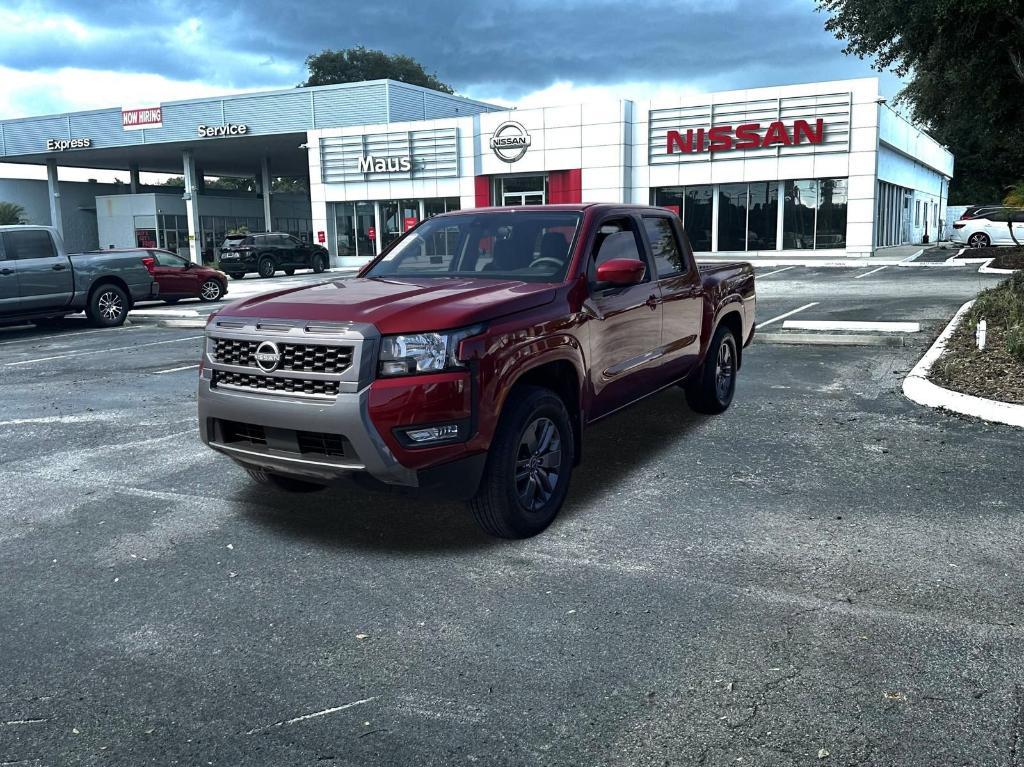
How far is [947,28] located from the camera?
18.5m

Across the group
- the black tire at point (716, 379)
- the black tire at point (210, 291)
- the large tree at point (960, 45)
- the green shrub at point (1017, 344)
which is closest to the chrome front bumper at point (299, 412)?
the black tire at point (716, 379)

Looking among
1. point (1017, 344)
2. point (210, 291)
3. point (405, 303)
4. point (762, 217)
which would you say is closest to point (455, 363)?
point (405, 303)

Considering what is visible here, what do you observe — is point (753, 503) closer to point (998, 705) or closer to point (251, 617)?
point (998, 705)

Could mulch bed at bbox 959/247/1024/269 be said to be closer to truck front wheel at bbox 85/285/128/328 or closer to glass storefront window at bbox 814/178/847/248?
glass storefront window at bbox 814/178/847/248

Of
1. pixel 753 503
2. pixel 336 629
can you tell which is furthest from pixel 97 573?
pixel 753 503

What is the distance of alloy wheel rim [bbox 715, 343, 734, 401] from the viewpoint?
7.64 metres

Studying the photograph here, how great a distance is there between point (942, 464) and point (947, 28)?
52.9 ft

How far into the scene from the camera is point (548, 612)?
3.81 metres

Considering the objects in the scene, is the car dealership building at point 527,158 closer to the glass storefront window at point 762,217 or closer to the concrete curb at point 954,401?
the glass storefront window at point 762,217

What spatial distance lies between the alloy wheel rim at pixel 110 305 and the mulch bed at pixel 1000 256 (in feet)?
67.8

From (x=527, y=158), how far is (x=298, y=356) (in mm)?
34893

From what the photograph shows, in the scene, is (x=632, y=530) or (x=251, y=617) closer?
(x=251, y=617)

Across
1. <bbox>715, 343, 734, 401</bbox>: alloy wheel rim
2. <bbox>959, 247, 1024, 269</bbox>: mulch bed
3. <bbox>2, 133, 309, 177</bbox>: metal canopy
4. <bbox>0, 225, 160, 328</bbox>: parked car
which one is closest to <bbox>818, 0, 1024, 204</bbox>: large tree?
<bbox>959, 247, 1024, 269</bbox>: mulch bed

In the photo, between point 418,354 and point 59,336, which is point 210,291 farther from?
point 418,354
